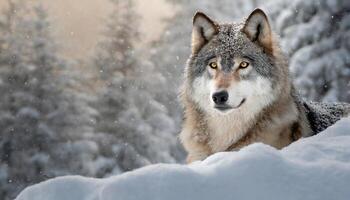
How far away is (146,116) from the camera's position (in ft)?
82.8

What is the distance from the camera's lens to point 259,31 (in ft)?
20.4

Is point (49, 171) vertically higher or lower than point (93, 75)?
lower

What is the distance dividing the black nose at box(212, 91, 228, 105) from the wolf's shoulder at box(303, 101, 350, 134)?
106 cm

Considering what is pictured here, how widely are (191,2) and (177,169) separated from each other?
29036mm

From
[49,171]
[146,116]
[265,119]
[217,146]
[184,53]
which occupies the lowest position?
[49,171]

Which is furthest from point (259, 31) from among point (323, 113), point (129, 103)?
point (129, 103)

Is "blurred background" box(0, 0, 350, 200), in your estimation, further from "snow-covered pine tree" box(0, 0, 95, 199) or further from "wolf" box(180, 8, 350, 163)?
"wolf" box(180, 8, 350, 163)

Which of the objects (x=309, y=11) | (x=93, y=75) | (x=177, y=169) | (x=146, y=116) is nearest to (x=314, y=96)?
(x=309, y=11)

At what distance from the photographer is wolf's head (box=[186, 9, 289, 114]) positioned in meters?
5.83

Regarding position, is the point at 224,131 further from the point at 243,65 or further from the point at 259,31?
the point at 259,31

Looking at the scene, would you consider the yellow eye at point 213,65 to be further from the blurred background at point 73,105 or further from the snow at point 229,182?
the blurred background at point 73,105

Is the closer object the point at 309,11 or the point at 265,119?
the point at 265,119

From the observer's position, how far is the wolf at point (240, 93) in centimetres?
593

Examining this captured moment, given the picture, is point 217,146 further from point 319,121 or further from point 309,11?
point 309,11
